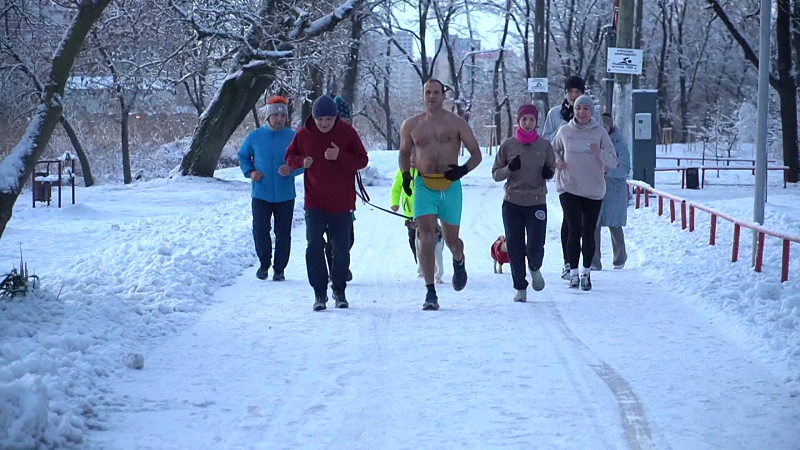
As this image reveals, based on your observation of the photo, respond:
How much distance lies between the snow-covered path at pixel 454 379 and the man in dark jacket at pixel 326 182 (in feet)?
1.16

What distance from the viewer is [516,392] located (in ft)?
20.2

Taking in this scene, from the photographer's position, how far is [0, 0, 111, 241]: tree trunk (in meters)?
9.05

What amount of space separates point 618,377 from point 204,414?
2576 millimetres

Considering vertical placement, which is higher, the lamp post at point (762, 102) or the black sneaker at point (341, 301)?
the lamp post at point (762, 102)

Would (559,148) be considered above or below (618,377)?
above

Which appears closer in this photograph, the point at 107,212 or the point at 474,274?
the point at 474,274

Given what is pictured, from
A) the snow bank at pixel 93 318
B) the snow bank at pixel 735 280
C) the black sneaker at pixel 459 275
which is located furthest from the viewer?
the black sneaker at pixel 459 275

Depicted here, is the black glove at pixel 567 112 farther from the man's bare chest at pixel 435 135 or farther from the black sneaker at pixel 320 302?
the black sneaker at pixel 320 302

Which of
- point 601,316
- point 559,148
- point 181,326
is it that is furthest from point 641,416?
point 559,148

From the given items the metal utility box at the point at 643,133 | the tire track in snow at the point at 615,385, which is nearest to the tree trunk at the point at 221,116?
the metal utility box at the point at 643,133

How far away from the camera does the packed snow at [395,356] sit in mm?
5372

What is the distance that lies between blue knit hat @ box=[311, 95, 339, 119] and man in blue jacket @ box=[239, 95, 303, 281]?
1.94 m

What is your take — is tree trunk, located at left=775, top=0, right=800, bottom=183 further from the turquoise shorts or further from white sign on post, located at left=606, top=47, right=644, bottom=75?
the turquoise shorts

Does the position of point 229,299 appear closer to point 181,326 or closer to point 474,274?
point 181,326
